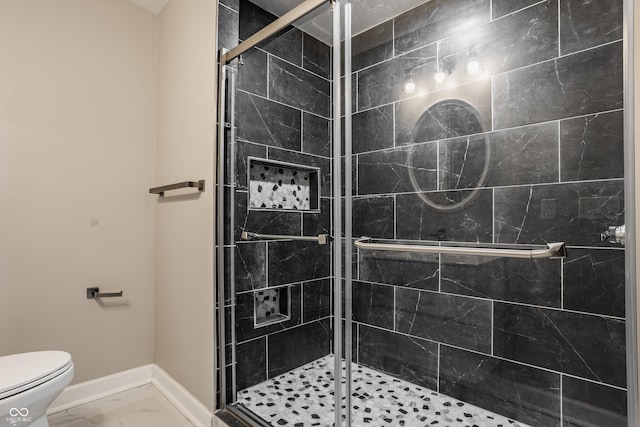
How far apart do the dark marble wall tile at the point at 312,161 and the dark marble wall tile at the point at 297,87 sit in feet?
0.70

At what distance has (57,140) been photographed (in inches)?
74.3

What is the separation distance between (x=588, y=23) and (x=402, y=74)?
69cm

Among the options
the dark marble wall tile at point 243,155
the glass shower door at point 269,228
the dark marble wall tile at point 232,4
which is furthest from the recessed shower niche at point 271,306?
the dark marble wall tile at point 232,4

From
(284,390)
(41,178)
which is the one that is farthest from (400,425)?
(41,178)

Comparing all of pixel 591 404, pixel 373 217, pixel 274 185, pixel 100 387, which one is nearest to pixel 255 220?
pixel 274 185

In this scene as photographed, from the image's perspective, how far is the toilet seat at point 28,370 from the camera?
1255 mm

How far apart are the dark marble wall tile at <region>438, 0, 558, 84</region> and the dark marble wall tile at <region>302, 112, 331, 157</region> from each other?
619mm

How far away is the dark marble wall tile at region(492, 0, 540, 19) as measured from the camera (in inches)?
56.2

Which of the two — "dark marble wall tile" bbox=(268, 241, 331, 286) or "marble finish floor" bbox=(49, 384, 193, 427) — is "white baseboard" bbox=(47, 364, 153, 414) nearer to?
"marble finish floor" bbox=(49, 384, 193, 427)

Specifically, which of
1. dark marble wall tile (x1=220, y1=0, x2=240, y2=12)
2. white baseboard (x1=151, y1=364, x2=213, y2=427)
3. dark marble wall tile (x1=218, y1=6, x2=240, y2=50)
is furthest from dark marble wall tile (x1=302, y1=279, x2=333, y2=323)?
dark marble wall tile (x1=220, y1=0, x2=240, y2=12)

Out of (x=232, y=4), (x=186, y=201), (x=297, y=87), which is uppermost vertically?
(x=232, y=4)

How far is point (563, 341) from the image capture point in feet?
4.49

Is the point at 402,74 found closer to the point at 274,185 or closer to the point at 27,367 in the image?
the point at 274,185

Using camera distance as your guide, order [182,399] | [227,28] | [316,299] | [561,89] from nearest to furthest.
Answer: [561,89], [316,299], [227,28], [182,399]
